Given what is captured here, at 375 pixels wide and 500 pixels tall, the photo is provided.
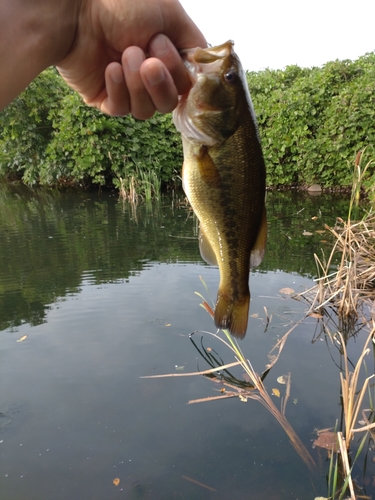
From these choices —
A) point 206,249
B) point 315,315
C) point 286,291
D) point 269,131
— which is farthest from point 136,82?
point 269,131

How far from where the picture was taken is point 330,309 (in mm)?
4855

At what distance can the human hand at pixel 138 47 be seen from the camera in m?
1.71

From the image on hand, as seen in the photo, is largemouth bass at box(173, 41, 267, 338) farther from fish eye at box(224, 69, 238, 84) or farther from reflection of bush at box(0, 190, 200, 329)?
reflection of bush at box(0, 190, 200, 329)

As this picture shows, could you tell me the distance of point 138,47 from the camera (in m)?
1.77

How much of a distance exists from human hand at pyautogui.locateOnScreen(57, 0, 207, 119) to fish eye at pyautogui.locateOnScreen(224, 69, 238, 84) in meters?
0.20

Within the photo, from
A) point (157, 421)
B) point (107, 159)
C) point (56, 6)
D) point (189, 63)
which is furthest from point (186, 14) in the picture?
point (107, 159)

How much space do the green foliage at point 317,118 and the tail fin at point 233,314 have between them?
1275 centimetres

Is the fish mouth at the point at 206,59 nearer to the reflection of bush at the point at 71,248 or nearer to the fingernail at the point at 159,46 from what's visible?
the fingernail at the point at 159,46

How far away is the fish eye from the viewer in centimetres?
174

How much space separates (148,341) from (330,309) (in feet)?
7.59

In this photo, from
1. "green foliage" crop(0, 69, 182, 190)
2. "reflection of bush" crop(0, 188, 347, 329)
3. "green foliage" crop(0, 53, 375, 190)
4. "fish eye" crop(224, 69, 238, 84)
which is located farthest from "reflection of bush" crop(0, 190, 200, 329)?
"fish eye" crop(224, 69, 238, 84)

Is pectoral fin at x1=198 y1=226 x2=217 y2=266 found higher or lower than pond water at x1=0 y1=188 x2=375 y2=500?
higher

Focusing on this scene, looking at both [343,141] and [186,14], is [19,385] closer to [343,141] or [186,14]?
[186,14]

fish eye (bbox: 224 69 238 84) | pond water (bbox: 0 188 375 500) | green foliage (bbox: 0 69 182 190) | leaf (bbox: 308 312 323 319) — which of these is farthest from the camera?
green foliage (bbox: 0 69 182 190)
